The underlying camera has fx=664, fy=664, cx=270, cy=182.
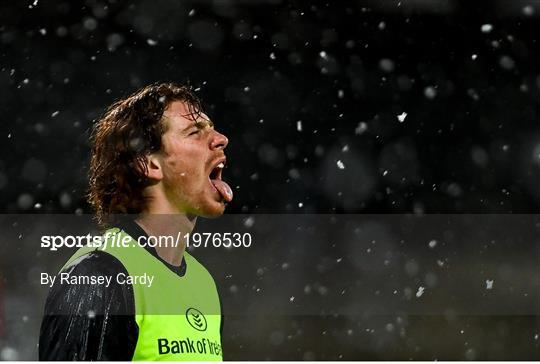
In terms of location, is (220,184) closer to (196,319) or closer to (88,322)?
(196,319)

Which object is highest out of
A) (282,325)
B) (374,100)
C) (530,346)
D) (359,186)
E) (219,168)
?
(219,168)

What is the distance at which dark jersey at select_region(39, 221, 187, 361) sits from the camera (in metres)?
1.25

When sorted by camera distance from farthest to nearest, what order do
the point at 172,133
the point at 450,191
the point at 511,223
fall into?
the point at 511,223 < the point at 450,191 < the point at 172,133

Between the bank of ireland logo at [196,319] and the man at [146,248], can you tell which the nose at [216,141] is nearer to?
the man at [146,248]

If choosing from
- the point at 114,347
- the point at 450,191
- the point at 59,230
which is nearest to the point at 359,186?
the point at 450,191

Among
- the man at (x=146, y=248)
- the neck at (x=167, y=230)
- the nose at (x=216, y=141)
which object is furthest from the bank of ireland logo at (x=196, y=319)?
the nose at (x=216, y=141)

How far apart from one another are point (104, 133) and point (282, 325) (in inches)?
90.6

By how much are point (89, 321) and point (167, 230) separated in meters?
0.35

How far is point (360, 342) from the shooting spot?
4172 mm

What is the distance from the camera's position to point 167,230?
1561mm

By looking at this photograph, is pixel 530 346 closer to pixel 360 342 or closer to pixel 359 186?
pixel 360 342

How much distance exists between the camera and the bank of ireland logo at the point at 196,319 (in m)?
1.50

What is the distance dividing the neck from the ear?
0.09m

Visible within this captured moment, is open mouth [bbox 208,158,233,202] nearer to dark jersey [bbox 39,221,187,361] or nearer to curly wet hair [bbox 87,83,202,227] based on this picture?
curly wet hair [bbox 87,83,202,227]
